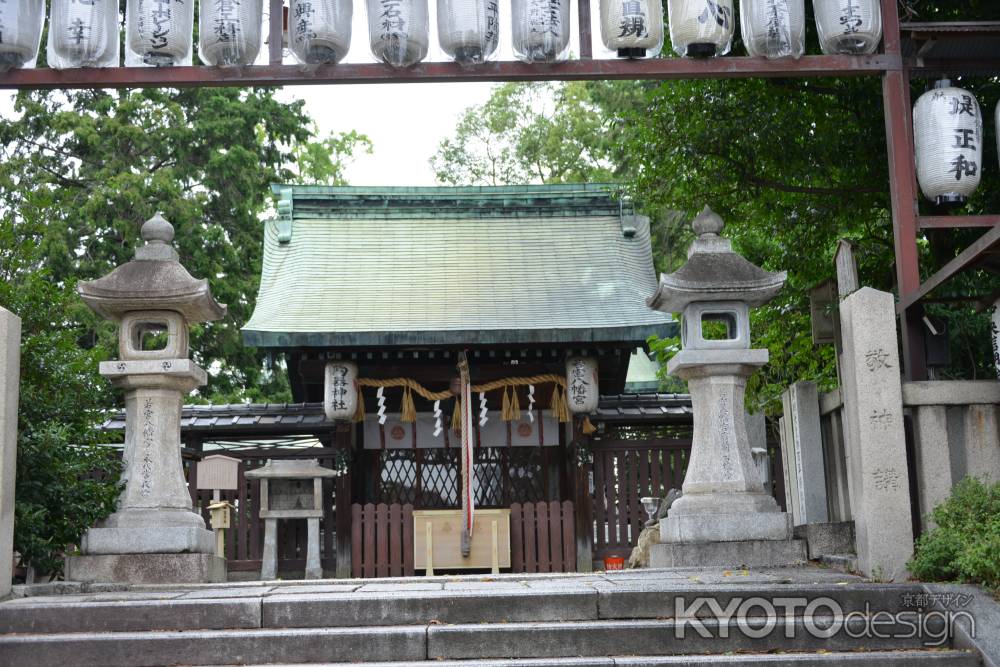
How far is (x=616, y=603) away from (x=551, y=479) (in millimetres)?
10140

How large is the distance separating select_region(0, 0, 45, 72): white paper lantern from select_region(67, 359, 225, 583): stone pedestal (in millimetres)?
2605

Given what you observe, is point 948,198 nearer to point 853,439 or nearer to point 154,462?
point 853,439

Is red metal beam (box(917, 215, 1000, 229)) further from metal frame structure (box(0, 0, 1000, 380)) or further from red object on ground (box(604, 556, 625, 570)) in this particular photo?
red object on ground (box(604, 556, 625, 570))

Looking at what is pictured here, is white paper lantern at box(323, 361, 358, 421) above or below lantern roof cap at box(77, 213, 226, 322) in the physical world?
below

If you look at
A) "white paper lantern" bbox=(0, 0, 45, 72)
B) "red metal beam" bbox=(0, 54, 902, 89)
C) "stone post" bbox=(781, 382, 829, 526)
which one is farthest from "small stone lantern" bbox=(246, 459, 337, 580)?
"stone post" bbox=(781, 382, 829, 526)

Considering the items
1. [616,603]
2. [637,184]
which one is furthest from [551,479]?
[616,603]

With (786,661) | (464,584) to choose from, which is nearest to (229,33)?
(464,584)

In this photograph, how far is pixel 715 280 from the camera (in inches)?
378

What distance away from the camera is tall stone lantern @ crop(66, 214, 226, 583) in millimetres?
9070

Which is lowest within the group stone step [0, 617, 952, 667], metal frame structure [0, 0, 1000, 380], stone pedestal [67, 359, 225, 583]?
stone step [0, 617, 952, 667]

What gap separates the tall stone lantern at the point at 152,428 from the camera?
357 inches

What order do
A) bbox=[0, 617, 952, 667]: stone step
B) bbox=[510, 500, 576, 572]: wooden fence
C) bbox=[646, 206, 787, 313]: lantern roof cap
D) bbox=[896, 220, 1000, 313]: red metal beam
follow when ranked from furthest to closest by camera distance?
bbox=[510, 500, 576, 572]: wooden fence
bbox=[646, 206, 787, 313]: lantern roof cap
bbox=[896, 220, 1000, 313]: red metal beam
bbox=[0, 617, 952, 667]: stone step

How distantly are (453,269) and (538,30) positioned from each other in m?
8.30

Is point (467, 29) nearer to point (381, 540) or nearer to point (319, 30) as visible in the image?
point (319, 30)
